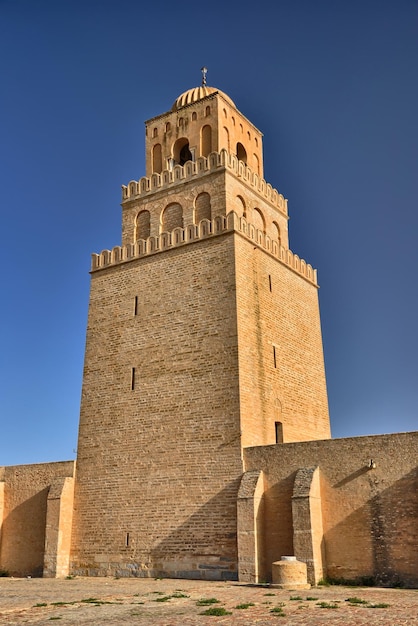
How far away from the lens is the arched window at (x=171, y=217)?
2180 cm

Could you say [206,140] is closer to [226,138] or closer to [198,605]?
[226,138]

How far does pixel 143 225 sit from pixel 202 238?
11.5ft

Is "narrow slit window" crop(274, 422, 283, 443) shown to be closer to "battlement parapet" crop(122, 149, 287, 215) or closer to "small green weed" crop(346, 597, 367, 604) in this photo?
"small green weed" crop(346, 597, 367, 604)

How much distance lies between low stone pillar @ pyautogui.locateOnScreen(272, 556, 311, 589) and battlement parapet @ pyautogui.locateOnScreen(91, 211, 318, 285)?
9925 mm

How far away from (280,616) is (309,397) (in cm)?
1205

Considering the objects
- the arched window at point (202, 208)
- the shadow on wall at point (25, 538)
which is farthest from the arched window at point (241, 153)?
the shadow on wall at point (25, 538)

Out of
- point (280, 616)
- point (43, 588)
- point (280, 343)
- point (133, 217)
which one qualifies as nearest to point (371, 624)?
point (280, 616)

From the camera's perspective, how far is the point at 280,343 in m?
20.2

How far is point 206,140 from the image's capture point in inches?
904

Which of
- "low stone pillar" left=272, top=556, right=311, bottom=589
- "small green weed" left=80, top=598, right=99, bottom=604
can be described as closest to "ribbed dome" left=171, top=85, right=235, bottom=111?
"low stone pillar" left=272, top=556, right=311, bottom=589

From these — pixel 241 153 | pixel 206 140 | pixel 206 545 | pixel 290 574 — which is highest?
pixel 241 153

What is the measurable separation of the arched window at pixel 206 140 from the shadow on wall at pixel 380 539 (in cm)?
1326

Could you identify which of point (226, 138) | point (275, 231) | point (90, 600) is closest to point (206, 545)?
point (90, 600)

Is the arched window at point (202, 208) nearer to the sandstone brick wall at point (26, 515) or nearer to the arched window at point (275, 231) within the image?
the arched window at point (275, 231)
